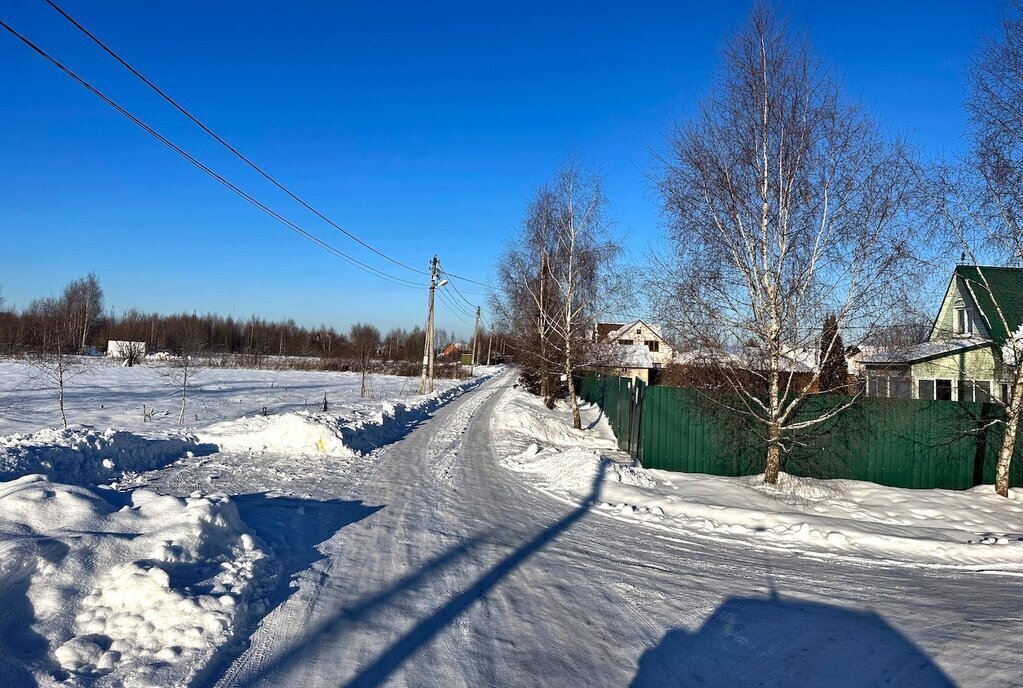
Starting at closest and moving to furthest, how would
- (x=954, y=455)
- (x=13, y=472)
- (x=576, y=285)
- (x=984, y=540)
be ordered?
(x=984, y=540) → (x=13, y=472) → (x=954, y=455) → (x=576, y=285)

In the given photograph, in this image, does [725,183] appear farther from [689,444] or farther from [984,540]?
[984,540]

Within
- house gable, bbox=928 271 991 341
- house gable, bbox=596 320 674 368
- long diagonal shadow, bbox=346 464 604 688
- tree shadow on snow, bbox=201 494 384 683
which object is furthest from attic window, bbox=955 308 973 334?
tree shadow on snow, bbox=201 494 384 683

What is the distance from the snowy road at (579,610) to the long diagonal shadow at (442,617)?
0.02m

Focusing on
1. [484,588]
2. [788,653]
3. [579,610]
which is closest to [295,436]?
[484,588]

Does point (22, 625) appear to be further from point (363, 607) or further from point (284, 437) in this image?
point (284, 437)

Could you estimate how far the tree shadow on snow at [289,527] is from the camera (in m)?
5.18

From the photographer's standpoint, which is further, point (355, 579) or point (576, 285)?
point (576, 285)

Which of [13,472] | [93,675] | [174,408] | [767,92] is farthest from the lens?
[174,408]

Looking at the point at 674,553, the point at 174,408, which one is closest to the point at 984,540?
the point at 674,553

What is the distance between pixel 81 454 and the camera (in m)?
10.5

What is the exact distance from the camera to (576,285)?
21.0 m

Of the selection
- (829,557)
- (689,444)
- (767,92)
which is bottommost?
(829,557)

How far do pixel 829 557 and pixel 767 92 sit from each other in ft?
25.1

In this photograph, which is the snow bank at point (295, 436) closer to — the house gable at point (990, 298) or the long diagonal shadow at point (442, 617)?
the long diagonal shadow at point (442, 617)
